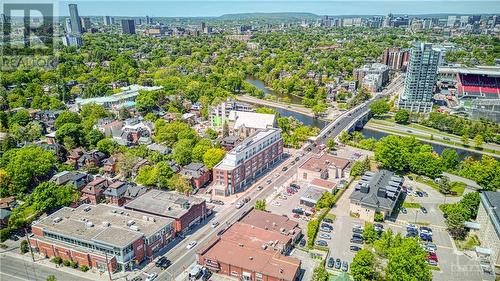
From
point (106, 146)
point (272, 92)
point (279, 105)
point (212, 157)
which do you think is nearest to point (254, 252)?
point (212, 157)

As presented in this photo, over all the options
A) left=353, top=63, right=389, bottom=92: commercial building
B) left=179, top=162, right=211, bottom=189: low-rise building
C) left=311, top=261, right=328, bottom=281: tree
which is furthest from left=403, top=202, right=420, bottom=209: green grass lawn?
left=353, top=63, right=389, bottom=92: commercial building

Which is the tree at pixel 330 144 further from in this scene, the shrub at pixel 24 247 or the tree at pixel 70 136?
the shrub at pixel 24 247

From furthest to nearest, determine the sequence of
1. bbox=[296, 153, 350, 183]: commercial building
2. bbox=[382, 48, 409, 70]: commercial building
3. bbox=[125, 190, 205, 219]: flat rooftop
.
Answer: bbox=[382, 48, 409, 70]: commercial building, bbox=[296, 153, 350, 183]: commercial building, bbox=[125, 190, 205, 219]: flat rooftop

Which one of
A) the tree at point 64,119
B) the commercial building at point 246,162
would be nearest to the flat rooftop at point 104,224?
the commercial building at point 246,162

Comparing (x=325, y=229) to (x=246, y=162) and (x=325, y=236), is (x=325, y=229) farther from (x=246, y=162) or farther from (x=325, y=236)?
(x=246, y=162)

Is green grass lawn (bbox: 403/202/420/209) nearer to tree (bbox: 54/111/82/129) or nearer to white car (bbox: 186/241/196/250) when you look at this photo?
white car (bbox: 186/241/196/250)

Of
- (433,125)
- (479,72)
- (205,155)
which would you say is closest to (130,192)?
(205,155)

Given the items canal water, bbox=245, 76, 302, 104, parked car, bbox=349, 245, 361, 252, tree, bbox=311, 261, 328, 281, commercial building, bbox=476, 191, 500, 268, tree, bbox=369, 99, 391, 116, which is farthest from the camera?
canal water, bbox=245, 76, 302, 104
